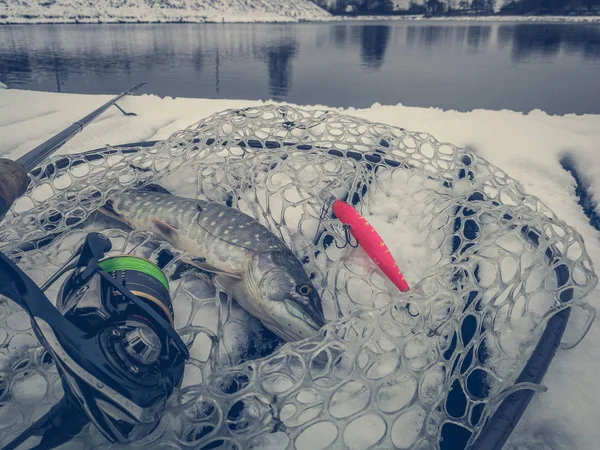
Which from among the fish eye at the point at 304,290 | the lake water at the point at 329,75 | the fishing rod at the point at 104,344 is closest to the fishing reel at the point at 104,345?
the fishing rod at the point at 104,344

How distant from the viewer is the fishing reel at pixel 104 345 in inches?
57.9

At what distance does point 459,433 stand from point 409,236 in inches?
68.8

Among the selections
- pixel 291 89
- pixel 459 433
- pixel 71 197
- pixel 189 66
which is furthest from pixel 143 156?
pixel 189 66

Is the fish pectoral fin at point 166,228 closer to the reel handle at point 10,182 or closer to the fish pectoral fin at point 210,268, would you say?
the fish pectoral fin at point 210,268

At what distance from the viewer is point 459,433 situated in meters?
1.99

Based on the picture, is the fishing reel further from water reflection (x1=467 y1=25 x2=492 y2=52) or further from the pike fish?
water reflection (x1=467 y1=25 x2=492 y2=52)

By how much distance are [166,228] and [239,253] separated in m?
0.73

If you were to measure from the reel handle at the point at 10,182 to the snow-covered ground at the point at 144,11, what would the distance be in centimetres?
4522

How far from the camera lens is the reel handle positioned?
7.80ft

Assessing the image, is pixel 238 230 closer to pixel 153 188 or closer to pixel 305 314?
pixel 305 314

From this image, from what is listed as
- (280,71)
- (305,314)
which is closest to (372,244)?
(305,314)

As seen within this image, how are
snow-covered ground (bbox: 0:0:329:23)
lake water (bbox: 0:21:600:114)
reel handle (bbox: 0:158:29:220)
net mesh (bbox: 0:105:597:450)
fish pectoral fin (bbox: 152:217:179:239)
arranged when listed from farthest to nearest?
snow-covered ground (bbox: 0:0:329:23) < lake water (bbox: 0:21:600:114) < fish pectoral fin (bbox: 152:217:179:239) < reel handle (bbox: 0:158:29:220) < net mesh (bbox: 0:105:597:450)

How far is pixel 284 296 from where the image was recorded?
2.57 m

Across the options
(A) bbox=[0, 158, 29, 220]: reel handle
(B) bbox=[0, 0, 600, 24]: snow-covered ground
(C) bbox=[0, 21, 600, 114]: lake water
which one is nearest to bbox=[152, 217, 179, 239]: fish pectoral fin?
(A) bbox=[0, 158, 29, 220]: reel handle
